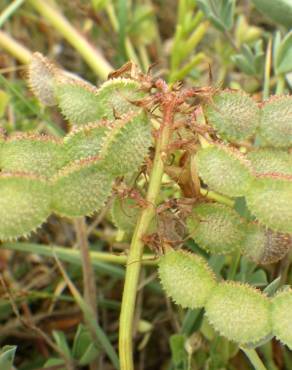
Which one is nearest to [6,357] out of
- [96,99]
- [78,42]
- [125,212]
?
[125,212]

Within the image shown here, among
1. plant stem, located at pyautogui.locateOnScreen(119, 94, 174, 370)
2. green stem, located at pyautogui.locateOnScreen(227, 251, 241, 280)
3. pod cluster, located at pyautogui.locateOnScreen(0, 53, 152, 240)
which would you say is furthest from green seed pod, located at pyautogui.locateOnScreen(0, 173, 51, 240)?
green stem, located at pyautogui.locateOnScreen(227, 251, 241, 280)

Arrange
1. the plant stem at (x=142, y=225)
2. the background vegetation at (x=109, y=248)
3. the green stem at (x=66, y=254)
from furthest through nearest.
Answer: the green stem at (x=66, y=254), the background vegetation at (x=109, y=248), the plant stem at (x=142, y=225)

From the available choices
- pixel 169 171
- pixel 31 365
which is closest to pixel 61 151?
pixel 169 171

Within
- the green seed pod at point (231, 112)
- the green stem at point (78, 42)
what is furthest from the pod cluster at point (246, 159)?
the green stem at point (78, 42)

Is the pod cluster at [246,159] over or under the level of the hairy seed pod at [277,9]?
under

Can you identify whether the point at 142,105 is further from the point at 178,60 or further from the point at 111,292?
the point at 178,60

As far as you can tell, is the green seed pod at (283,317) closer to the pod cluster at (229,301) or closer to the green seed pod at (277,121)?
the pod cluster at (229,301)

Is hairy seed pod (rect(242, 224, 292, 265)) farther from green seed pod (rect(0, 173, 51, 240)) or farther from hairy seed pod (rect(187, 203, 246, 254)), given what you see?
green seed pod (rect(0, 173, 51, 240))
